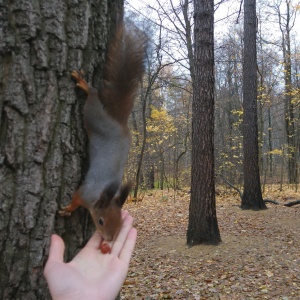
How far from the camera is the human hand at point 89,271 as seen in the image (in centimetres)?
121

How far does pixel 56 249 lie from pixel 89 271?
148 millimetres

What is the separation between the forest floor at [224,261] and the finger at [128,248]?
3401 millimetres

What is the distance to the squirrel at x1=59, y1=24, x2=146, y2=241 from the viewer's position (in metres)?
1.59

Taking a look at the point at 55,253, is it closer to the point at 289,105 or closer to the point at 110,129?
the point at 110,129

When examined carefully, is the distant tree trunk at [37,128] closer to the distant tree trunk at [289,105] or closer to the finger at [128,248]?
the finger at [128,248]

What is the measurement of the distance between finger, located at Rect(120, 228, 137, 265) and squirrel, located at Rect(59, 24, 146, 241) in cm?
11

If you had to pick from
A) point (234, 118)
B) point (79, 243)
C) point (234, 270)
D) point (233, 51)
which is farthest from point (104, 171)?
point (234, 118)

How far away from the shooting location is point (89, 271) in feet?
4.40

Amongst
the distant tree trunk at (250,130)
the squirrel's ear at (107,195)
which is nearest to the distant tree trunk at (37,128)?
the squirrel's ear at (107,195)

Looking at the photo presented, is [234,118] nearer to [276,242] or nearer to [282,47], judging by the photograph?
[282,47]

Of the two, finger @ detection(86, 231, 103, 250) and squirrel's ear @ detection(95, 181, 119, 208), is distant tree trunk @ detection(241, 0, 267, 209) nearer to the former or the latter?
squirrel's ear @ detection(95, 181, 119, 208)

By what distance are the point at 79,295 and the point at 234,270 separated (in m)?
4.64

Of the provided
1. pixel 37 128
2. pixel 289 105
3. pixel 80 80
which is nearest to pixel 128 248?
pixel 37 128

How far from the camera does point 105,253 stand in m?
1.45
